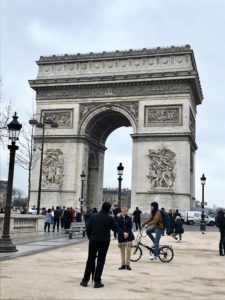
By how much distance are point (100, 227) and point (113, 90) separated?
33.2 meters

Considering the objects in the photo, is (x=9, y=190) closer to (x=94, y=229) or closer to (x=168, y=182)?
(x=94, y=229)

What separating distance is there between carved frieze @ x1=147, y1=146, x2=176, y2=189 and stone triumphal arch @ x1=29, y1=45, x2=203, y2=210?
0.27 feet

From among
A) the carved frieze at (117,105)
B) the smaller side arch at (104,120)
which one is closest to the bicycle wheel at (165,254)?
the smaller side arch at (104,120)

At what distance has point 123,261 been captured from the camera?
36.3ft

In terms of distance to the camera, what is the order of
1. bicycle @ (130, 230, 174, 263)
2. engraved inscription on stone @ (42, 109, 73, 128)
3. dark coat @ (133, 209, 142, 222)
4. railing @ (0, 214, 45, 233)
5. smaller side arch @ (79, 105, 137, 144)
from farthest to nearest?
engraved inscription on stone @ (42, 109, 73, 128), smaller side arch @ (79, 105, 137, 144), dark coat @ (133, 209, 142, 222), railing @ (0, 214, 45, 233), bicycle @ (130, 230, 174, 263)

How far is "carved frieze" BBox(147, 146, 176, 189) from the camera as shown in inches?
1499

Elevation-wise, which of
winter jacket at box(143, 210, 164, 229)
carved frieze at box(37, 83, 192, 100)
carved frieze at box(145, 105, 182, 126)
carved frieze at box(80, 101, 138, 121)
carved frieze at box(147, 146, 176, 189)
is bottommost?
winter jacket at box(143, 210, 164, 229)

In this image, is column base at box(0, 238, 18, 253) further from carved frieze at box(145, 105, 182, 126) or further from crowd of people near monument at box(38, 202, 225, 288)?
carved frieze at box(145, 105, 182, 126)

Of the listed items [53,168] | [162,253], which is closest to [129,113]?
[53,168]

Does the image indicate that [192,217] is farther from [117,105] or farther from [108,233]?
[108,233]

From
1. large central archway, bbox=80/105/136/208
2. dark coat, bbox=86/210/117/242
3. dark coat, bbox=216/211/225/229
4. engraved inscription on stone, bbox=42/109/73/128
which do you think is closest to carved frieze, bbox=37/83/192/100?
engraved inscription on stone, bbox=42/109/73/128

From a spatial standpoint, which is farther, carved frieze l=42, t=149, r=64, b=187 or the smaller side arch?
carved frieze l=42, t=149, r=64, b=187

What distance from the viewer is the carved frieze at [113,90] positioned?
1560 inches

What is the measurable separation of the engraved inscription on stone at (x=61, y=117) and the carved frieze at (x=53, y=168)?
2.58 meters
